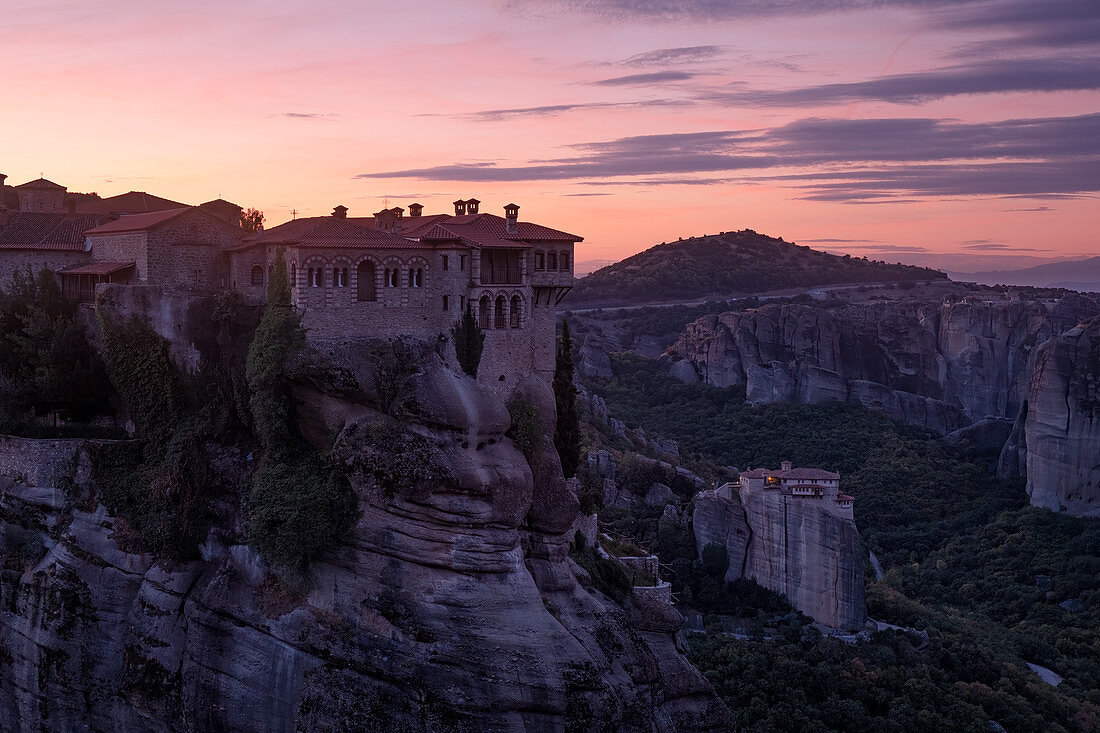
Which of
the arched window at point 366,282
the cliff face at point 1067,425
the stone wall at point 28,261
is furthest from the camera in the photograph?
the cliff face at point 1067,425

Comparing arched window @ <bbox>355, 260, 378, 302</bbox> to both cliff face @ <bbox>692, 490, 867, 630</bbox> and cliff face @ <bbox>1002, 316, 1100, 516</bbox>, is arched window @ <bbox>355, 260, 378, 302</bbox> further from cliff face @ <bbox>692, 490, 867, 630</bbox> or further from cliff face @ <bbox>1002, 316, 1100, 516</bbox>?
cliff face @ <bbox>1002, 316, 1100, 516</bbox>

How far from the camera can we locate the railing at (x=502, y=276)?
118ft

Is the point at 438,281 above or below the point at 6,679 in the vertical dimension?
above

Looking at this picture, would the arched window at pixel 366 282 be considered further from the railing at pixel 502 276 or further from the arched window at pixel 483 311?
the railing at pixel 502 276

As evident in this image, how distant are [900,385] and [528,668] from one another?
213ft

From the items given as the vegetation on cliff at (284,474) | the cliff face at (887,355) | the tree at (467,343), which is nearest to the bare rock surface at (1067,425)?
the cliff face at (887,355)

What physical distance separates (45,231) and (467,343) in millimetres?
15251

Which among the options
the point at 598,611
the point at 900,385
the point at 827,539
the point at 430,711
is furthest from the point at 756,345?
the point at 430,711

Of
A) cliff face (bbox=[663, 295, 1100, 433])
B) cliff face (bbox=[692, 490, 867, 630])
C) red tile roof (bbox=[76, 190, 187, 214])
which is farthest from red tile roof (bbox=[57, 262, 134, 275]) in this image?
cliff face (bbox=[663, 295, 1100, 433])

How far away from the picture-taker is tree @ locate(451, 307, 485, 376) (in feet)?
114

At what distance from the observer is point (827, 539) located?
49000 mm

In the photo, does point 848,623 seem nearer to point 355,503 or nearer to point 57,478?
point 355,503

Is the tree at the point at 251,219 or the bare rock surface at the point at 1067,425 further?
the bare rock surface at the point at 1067,425

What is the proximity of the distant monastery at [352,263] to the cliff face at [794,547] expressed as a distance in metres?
17.0
